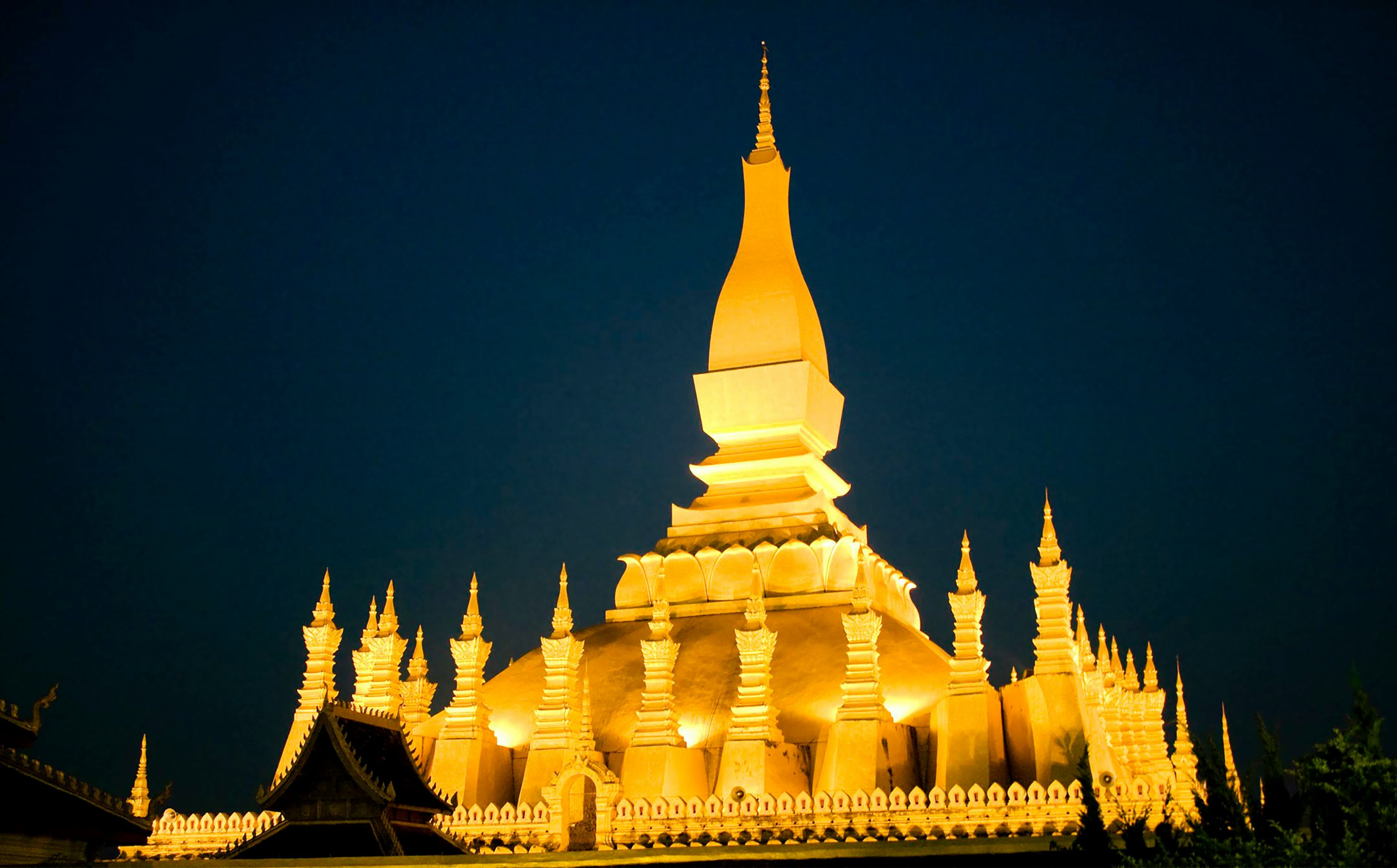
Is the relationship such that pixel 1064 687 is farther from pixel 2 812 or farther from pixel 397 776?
pixel 2 812

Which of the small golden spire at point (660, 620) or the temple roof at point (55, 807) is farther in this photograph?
the small golden spire at point (660, 620)

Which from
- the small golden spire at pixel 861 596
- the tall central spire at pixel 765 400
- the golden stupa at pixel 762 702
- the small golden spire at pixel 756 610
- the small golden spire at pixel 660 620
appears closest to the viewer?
the golden stupa at pixel 762 702

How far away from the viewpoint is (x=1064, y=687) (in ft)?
77.0

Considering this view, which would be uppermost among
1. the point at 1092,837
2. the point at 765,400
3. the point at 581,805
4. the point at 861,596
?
the point at 765,400

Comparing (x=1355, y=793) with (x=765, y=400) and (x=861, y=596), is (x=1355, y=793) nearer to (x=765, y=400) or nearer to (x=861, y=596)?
(x=861, y=596)

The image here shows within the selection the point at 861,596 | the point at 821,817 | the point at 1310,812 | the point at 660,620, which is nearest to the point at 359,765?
the point at 821,817

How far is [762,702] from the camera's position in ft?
81.0

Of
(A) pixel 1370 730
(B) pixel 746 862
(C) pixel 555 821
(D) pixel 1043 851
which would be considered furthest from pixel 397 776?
(A) pixel 1370 730

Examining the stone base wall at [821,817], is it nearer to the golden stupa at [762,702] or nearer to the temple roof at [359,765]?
the golden stupa at [762,702]

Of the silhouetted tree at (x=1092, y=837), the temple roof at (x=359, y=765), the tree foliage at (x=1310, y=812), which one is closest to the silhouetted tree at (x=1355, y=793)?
the tree foliage at (x=1310, y=812)

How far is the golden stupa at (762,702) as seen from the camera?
23.0 meters

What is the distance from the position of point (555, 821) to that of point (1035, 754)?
23.3 ft

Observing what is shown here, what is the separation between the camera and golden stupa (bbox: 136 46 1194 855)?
22969 millimetres

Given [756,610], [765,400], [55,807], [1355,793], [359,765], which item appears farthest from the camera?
[765,400]
